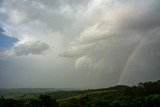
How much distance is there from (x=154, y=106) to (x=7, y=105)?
111 meters

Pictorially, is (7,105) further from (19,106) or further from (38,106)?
(38,106)

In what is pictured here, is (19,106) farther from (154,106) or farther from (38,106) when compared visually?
(154,106)

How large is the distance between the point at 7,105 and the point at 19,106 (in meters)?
9.59

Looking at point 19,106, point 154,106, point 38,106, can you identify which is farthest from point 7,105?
point 154,106

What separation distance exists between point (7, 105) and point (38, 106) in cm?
2426

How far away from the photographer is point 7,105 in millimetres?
187750

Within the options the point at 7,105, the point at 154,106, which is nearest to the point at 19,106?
the point at 7,105

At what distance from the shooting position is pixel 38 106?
655ft

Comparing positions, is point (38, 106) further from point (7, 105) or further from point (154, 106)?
point (154, 106)

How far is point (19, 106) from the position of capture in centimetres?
19338

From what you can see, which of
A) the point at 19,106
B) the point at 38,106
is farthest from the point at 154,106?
the point at 19,106

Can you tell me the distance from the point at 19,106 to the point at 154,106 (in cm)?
10323

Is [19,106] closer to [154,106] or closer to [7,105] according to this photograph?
[7,105]
